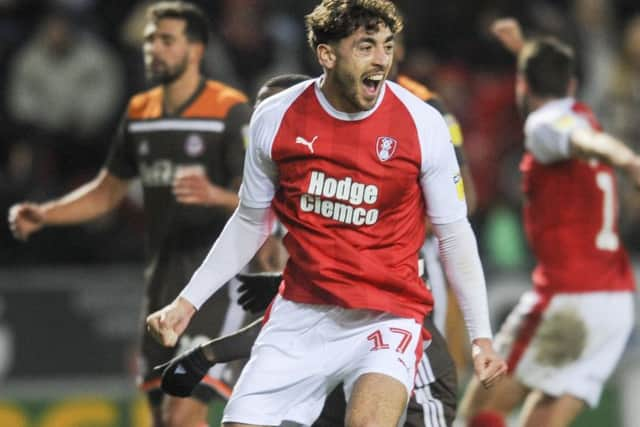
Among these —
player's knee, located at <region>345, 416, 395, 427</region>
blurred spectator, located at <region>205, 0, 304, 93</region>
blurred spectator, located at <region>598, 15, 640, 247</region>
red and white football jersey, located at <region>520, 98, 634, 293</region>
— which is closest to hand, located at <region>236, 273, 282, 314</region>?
player's knee, located at <region>345, 416, 395, 427</region>

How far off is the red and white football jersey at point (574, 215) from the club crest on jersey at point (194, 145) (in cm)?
154

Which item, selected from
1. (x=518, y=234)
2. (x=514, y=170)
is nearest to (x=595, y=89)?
(x=514, y=170)

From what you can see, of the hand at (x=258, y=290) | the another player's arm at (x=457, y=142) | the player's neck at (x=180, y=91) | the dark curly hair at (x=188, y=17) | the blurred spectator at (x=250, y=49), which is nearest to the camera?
the hand at (x=258, y=290)

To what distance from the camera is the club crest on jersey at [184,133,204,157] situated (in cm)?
696

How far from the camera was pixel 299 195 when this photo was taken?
5.27 meters

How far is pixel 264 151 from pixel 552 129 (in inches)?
73.3

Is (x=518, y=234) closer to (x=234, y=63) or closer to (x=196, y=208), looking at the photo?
(x=234, y=63)

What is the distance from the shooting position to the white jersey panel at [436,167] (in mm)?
5223

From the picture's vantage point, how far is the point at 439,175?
5250 millimetres

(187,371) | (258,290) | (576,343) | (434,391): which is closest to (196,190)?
(258,290)

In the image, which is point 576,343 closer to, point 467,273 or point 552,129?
point 552,129

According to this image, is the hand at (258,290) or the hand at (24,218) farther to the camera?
the hand at (24,218)

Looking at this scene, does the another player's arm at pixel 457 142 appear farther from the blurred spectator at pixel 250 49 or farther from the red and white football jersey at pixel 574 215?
the blurred spectator at pixel 250 49

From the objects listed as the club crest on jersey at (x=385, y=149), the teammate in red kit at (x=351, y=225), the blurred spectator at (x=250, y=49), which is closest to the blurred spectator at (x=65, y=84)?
the blurred spectator at (x=250, y=49)
